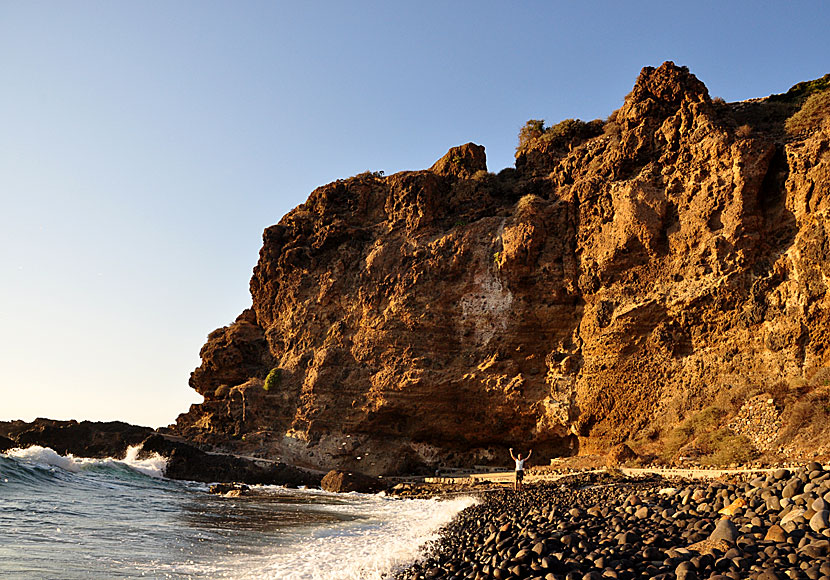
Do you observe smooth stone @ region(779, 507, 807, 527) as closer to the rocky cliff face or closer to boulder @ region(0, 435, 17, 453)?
the rocky cliff face

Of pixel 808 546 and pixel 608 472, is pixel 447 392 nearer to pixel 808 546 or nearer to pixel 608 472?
pixel 608 472

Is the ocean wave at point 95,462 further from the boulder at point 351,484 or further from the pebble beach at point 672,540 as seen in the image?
the pebble beach at point 672,540

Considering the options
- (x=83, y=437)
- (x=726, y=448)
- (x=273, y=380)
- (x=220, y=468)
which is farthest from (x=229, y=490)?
(x=726, y=448)

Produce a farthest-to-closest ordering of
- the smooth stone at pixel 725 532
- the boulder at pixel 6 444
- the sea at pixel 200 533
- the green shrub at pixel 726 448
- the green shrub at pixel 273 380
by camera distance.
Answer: the green shrub at pixel 273 380, the boulder at pixel 6 444, the green shrub at pixel 726 448, the sea at pixel 200 533, the smooth stone at pixel 725 532

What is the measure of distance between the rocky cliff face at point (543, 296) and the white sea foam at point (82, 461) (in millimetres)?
4695

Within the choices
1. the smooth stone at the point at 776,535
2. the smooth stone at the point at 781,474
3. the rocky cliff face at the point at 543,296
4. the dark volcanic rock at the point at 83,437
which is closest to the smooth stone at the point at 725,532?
the smooth stone at the point at 776,535

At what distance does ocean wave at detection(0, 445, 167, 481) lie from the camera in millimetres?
31297

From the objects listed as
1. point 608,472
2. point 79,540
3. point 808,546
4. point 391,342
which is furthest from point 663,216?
point 79,540

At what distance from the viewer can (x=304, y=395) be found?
37312 millimetres

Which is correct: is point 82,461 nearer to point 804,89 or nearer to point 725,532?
point 725,532

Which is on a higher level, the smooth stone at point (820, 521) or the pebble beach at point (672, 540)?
the smooth stone at point (820, 521)

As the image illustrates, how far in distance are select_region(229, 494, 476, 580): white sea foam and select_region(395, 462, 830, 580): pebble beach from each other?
63 centimetres

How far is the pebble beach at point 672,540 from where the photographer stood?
18.8 ft

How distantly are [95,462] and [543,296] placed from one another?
28.4 meters
